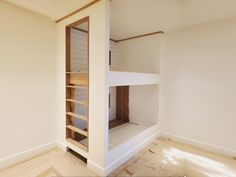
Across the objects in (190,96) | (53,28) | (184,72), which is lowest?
(190,96)

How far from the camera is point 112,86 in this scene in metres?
2.62

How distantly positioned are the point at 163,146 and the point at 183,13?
243 centimetres

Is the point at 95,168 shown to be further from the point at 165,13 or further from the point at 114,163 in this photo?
the point at 165,13

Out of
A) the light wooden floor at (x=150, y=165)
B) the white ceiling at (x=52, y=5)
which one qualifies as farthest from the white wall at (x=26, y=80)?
the light wooden floor at (x=150, y=165)

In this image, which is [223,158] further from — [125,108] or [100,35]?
[100,35]

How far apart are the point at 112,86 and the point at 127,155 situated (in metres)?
1.19

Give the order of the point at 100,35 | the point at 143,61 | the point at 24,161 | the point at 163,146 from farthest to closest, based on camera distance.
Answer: the point at 143,61
the point at 163,146
the point at 24,161
the point at 100,35

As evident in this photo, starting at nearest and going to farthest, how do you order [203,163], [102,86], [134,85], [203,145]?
1. [102,86]
2. [203,163]
3. [203,145]
4. [134,85]

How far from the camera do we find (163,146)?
9.41 feet

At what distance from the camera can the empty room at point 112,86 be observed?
204 cm

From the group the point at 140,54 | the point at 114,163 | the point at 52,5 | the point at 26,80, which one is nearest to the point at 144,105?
the point at 140,54

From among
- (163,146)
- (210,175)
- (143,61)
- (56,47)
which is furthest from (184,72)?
(56,47)

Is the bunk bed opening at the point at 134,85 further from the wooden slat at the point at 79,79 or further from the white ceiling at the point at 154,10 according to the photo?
the wooden slat at the point at 79,79

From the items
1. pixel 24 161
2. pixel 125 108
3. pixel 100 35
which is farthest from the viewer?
pixel 125 108
